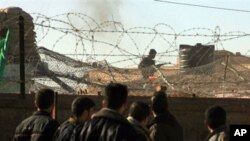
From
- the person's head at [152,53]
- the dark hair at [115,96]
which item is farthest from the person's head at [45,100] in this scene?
the person's head at [152,53]

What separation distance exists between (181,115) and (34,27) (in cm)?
234

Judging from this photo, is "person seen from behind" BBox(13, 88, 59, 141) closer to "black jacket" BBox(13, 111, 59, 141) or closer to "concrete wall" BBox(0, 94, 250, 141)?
"black jacket" BBox(13, 111, 59, 141)

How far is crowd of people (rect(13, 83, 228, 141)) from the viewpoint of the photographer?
3732 millimetres

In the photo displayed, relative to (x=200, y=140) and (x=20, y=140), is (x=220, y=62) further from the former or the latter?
(x=20, y=140)

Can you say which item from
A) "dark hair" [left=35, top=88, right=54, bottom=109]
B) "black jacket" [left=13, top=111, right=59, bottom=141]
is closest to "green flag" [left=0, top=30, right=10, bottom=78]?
"dark hair" [left=35, top=88, right=54, bottom=109]

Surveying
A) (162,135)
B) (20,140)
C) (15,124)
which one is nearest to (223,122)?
(162,135)

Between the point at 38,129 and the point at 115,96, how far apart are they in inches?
61.0

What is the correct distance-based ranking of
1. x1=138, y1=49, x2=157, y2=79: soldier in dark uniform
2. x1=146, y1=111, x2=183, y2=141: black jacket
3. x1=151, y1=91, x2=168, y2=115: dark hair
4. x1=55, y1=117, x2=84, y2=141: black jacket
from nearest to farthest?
x1=55, y1=117, x2=84, y2=141: black jacket → x1=146, y1=111, x2=183, y2=141: black jacket → x1=151, y1=91, x2=168, y2=115: dark hair → x1=138, y1=49, x2=157, y2=79: soldier in dark uniform

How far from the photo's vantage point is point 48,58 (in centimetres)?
917

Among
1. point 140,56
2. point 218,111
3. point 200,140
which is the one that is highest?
point 140,56

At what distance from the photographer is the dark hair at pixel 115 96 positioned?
394 centimetres

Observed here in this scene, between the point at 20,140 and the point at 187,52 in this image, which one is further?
the point at 187,52

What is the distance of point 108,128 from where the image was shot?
3.70m

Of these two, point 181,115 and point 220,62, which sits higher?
point 220,62
